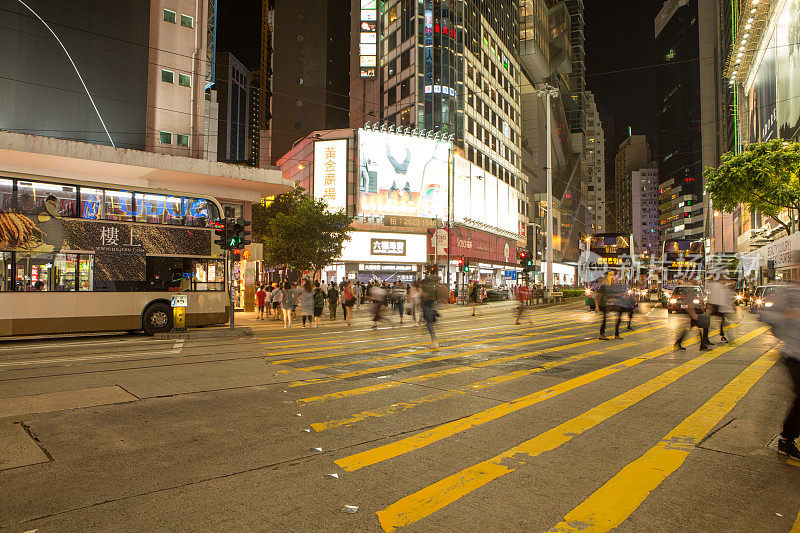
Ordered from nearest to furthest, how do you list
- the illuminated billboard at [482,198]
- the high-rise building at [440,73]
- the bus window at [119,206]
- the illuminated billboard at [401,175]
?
the bus window at [119,206] → the illuminated billboard at [401,175] → the illuminated billboard at [482,198] → the high-rise building at [440,73]

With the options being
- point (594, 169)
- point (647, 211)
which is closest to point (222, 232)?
point (594, 169)

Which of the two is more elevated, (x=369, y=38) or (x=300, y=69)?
(x=300, y=69)

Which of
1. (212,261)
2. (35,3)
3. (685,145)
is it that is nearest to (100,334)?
(212,261)

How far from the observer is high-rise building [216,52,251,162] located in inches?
5153

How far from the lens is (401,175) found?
159ft

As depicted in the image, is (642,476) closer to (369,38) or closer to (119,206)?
(119,206)

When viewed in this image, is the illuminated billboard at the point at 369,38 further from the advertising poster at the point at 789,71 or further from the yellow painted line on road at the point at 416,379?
the yellow painted line on road at the point at 416,379

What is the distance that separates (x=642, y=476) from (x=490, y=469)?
1247 millimetres

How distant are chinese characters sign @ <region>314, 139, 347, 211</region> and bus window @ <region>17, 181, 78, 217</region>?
1325 inches

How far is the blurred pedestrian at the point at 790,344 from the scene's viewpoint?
4.46 metres

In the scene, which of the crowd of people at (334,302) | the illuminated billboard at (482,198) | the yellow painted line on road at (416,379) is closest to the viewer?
the yellow painted line on road at (416,379)

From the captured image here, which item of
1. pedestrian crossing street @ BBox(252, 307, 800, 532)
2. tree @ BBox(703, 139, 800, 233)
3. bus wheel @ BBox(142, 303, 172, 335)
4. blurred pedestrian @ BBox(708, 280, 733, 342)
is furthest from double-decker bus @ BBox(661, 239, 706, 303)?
bus wheel @ BBox(142, 303, 172, 335)

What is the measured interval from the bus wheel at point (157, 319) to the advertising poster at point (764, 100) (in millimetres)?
47944

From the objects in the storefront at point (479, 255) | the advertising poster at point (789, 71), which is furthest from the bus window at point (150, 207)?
the advertising poster at point (789, 71)
